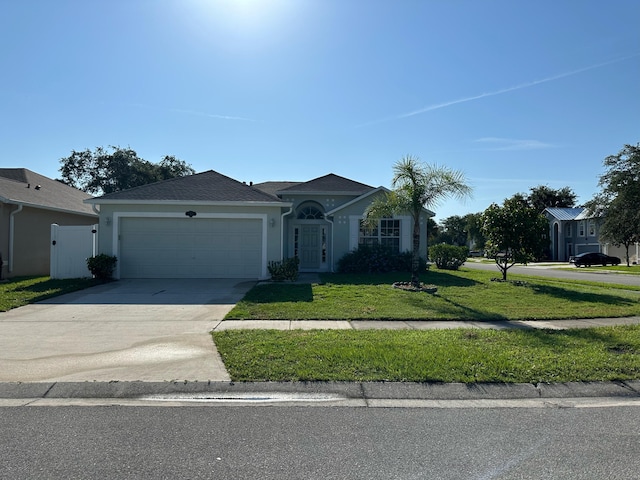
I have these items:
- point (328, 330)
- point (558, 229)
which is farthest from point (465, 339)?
point (558, 229)

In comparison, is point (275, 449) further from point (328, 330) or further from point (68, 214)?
point (68, 214)

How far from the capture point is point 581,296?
503 inches

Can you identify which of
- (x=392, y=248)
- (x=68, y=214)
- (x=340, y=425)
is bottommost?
(x=340, y=425)

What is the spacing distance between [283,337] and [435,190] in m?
8.50

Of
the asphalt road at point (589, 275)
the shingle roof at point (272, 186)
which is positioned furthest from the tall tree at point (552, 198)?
the shingle roof at point (272, 186)

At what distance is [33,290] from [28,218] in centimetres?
692

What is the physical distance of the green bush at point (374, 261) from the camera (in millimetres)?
18359

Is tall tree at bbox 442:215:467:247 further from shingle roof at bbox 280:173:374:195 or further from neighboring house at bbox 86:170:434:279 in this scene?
neighboring house at bbox 86:170:434:279

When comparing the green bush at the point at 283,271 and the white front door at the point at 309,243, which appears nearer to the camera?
the green bush at the point at 283,271

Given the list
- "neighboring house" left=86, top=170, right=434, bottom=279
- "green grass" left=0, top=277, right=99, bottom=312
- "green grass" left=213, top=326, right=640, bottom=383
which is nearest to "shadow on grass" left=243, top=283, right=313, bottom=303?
"neighboring house" left=86, top=170, right=434, bottom=279

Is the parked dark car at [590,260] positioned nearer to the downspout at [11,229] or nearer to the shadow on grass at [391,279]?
the shadow on grass at [391,279]

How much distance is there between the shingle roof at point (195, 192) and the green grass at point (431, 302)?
158 inches

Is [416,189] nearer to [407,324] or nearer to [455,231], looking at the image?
[407,324]

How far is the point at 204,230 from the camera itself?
16.1 m
